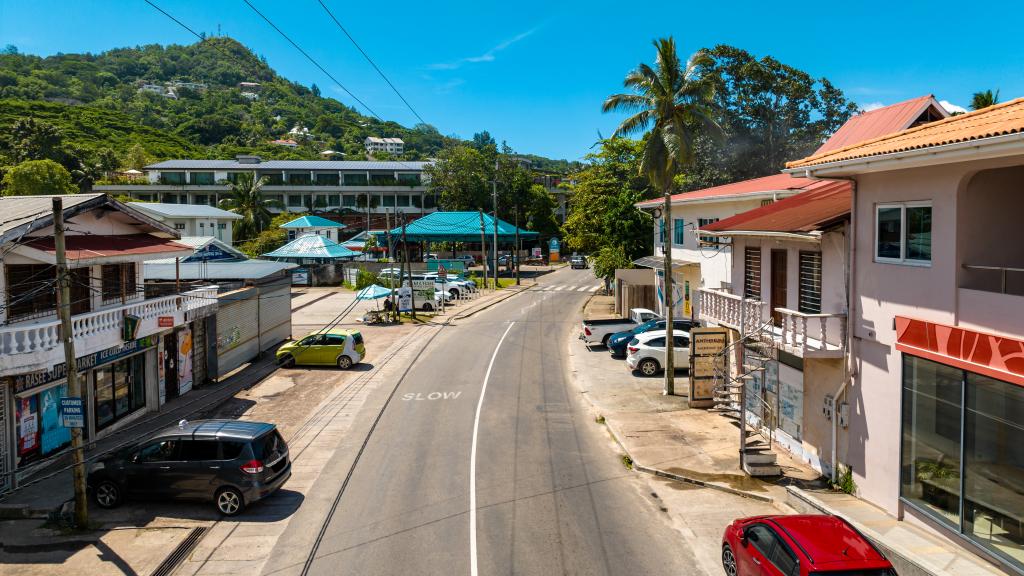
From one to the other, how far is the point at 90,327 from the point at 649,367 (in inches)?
771

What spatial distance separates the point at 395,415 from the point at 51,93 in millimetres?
201670

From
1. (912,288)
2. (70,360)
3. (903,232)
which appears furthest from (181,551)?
(903,232)

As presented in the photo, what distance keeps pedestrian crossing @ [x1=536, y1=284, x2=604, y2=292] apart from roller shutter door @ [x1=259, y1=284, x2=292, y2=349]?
3221cm

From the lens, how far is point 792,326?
50.2ft

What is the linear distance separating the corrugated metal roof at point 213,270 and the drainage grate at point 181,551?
19.7 m

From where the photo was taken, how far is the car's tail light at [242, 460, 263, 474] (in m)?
13.6

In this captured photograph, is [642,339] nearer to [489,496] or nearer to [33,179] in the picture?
[489,496]

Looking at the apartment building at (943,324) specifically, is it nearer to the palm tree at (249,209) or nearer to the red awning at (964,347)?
the red awning at (964,347)

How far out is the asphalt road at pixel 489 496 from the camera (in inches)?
445

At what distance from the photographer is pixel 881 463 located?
1280cm

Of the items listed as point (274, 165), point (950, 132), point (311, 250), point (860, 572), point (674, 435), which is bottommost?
point (674, 435)

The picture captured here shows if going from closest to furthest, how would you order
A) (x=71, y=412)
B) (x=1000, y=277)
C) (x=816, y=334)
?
(x=1000, y=277), (x=71, y=412), (x=816, y=334)

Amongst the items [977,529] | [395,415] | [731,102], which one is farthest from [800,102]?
[977,529]

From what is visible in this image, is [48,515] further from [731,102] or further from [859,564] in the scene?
[731,102]
